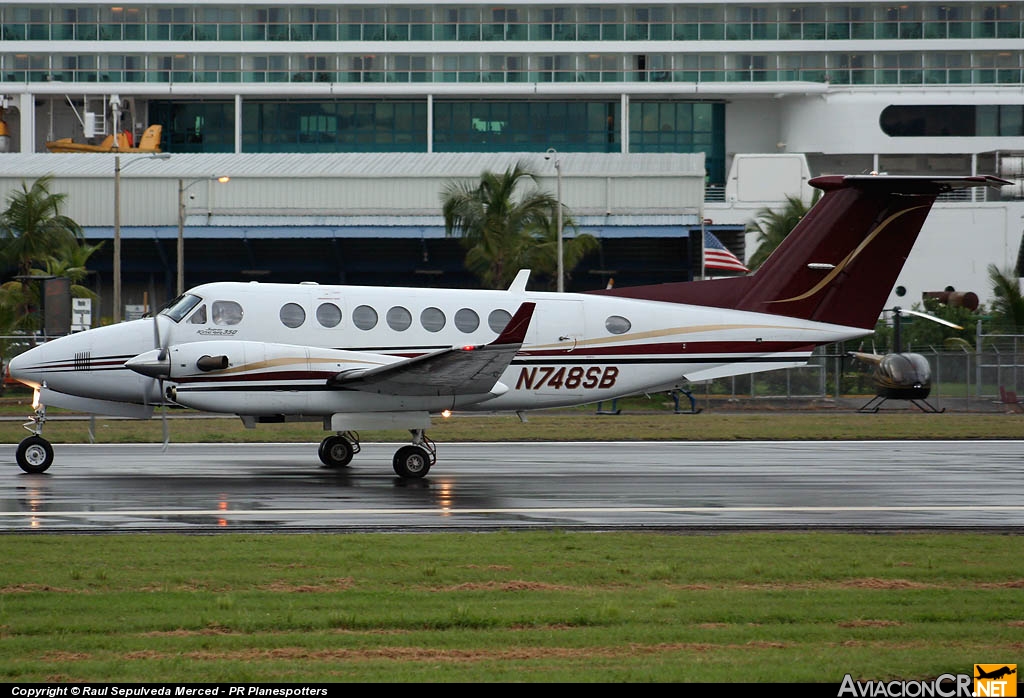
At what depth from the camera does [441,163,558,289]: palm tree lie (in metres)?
51.0

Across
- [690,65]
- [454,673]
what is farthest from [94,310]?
[454,673]

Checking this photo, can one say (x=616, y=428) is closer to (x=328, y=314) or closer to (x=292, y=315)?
(x=328, y=314)

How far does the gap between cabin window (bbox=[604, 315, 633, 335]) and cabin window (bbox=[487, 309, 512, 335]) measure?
183 centimetres

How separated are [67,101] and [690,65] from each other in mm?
43107

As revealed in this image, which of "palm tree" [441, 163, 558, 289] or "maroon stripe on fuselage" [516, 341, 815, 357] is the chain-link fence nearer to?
"palm tree" [441, 163, 558, 289]

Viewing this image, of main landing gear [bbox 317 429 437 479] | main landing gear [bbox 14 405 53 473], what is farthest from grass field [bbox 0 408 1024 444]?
main landing gear [bbox 14 405 53 473]

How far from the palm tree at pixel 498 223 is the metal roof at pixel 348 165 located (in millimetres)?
12509

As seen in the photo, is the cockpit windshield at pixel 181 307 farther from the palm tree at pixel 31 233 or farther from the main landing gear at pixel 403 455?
the palm tree at pixel 31 233

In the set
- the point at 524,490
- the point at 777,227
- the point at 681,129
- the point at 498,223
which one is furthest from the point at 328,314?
the point at 681,129

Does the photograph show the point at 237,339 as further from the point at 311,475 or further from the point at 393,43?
the point at 393,43

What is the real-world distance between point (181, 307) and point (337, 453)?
3.73 meters

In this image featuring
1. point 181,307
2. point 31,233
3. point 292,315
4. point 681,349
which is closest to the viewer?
point 181,307

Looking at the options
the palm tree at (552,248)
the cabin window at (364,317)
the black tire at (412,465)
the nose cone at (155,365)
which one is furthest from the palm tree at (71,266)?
the black tire at (412,465)

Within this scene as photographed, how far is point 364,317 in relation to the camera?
20.9 metres
